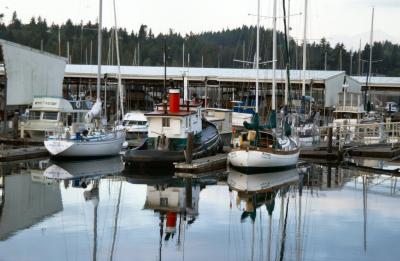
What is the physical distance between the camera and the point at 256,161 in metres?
34.6

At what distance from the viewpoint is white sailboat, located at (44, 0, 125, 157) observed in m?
38.0

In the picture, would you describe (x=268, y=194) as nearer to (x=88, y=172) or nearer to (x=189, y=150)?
(x=189, y=150)

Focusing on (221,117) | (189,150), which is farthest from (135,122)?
(189,150)

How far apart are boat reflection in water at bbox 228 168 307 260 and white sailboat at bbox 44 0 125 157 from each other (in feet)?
26.6

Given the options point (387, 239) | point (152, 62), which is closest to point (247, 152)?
point (387, 239)

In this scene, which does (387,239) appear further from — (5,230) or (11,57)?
(11,57)

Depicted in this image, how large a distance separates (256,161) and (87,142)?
1007 cm

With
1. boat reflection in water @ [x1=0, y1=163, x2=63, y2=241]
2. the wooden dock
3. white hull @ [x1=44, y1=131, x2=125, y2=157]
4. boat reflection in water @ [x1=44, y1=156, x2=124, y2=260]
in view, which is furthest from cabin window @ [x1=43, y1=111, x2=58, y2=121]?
boat reflection in water @ [x1=0, y1=163, x2=63, y2=241]

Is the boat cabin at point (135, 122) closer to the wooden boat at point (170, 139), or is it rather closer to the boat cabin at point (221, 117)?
the boat cabin at point (221, 117)

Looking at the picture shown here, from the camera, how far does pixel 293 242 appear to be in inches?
819

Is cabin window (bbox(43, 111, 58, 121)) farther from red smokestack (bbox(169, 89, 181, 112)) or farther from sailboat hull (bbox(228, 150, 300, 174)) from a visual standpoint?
sailboat hull (bbox(228, 150, 300, 174))

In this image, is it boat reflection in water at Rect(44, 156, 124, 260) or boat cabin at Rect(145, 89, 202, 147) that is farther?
boat cabin at Rect(145, 89, 202, 147)

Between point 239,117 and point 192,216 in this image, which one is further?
point 239,117

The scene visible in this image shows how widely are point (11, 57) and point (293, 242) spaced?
3107 centimetres
